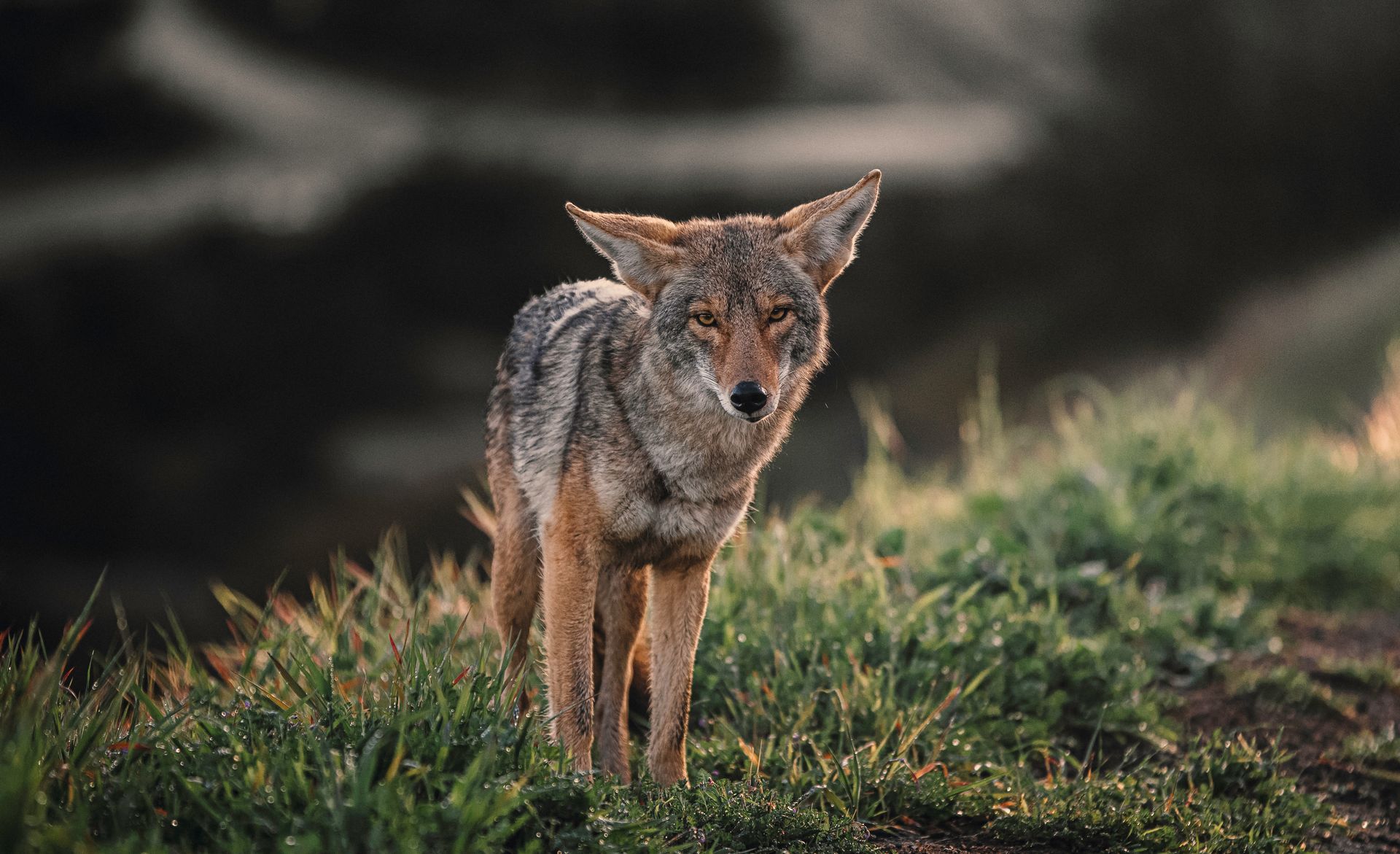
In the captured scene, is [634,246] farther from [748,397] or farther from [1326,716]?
[1326,716]

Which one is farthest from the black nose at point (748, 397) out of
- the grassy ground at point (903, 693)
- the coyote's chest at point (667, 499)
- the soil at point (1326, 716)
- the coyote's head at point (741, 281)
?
the soil at point (1326, 716)

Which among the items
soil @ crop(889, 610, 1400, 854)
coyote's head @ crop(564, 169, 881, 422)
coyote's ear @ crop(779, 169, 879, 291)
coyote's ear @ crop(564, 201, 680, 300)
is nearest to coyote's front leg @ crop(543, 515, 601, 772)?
coyote's head @ crop(564, 169, 881, 422)

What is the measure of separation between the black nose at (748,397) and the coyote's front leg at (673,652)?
0.75 meters

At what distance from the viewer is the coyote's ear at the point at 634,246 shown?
13.7ft

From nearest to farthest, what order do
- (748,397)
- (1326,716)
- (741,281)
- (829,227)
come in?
(748,397) → (741,281) → (829,227) → (1326,716)

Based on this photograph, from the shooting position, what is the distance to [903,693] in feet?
16.3

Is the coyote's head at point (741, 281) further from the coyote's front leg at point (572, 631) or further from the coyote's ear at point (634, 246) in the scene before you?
the coyote's front leg at point (572, 631)

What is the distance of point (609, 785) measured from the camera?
11.8ft

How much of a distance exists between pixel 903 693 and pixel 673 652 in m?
1.16

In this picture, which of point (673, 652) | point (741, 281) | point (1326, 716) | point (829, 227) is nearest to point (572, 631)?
point (673, 652)

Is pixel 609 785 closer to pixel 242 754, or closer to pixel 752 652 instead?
pixel 242 754

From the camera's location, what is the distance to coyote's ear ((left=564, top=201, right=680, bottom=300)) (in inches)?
164

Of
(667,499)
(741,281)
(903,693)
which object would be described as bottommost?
(903,693)

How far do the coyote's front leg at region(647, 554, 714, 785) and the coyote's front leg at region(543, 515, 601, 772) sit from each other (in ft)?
0.87
